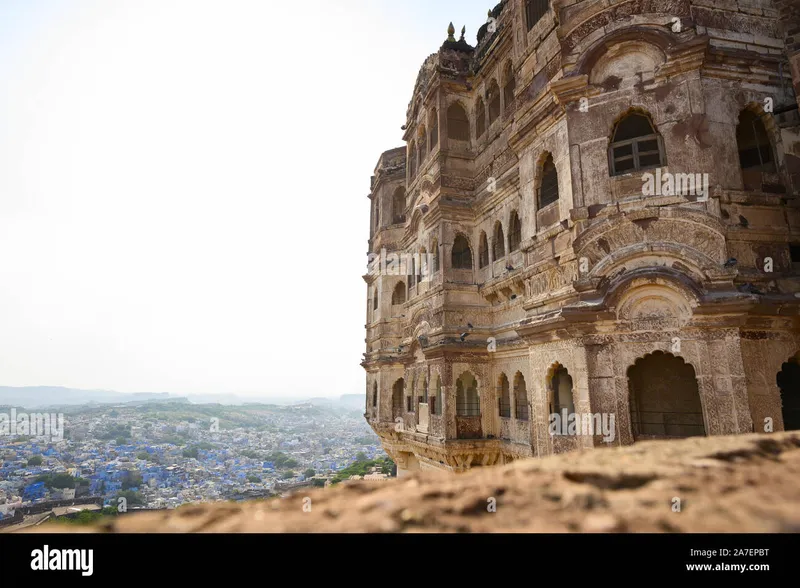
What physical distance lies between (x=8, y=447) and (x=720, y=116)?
8680 centimetres

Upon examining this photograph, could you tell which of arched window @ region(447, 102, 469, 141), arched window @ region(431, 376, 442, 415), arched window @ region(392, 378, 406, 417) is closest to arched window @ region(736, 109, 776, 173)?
arched window @ region(447, 102, 469, 141)

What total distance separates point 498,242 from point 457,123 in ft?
17.0

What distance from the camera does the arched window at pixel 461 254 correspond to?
15717 millimetres

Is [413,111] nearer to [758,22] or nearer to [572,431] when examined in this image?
[758,22]

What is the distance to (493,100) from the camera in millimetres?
15398

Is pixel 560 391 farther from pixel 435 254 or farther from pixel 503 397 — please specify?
pixel 435 254

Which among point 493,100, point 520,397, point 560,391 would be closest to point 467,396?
point 520,397

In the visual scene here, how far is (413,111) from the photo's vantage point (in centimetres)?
1864

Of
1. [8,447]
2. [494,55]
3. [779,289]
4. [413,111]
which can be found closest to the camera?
→ [779,289]

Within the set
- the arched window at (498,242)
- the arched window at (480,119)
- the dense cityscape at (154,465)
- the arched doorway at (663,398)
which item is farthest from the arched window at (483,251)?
the dense cityscape at (154,465)

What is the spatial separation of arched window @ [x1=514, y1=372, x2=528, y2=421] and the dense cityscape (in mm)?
15156

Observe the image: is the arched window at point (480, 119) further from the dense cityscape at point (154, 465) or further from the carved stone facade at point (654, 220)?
the dense cityscape at point (154, 465)

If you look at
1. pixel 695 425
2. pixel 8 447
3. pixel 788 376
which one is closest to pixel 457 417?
pixel 695 425
